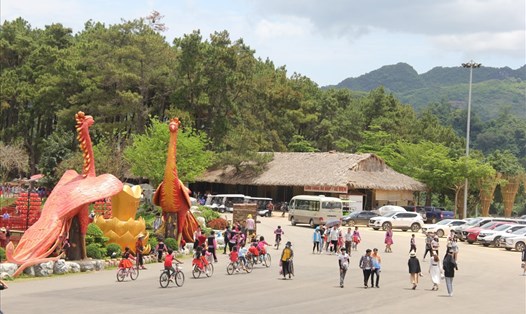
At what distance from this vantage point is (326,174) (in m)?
62.5

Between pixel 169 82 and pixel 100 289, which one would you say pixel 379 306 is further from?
pixel 169 82

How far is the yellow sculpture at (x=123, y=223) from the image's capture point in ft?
98.6

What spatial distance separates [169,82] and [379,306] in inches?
2023

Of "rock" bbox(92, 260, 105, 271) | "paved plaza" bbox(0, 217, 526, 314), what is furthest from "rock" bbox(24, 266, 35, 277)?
"rock" bbox(92, 260, 105, 271)

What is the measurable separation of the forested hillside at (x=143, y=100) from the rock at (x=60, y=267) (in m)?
29.7

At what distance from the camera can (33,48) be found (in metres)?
79.4

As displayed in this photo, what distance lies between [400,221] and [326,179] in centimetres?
1169

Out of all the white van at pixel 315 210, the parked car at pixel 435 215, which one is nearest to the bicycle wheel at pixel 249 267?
the white van at pixel 315 210

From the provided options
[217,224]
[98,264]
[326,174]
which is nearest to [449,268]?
[98,264]

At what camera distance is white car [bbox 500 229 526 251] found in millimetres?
41438

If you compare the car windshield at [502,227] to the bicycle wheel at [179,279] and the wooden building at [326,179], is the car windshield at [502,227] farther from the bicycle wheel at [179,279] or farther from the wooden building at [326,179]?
the bicycle wheel at [179,279]

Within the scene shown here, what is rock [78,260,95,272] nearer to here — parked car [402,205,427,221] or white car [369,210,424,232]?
white car [369,210,424,232]

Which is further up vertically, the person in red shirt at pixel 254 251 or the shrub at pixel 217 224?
the shrub at pixel 217 224

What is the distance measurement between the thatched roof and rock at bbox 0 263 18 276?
1500 inches
